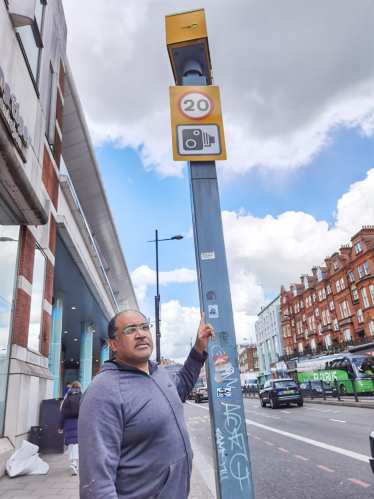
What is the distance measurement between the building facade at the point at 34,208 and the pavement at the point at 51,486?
54 centimetres

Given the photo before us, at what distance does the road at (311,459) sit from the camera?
5.42m

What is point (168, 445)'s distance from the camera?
6.31 ft

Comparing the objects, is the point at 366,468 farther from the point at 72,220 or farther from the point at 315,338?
the point at 315,338

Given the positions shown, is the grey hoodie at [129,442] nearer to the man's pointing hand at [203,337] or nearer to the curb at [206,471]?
the man's pointing hand at [203,337]

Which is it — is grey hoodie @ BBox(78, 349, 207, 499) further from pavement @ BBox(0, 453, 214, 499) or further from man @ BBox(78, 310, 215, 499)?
pavement @ BBox(0, 453, 214, 499)

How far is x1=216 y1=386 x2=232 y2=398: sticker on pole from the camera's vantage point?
2.99 meters

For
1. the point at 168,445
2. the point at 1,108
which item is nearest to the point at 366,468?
the point at 168,445

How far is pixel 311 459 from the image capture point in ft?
24.1

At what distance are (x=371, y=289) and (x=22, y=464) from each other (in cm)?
3921

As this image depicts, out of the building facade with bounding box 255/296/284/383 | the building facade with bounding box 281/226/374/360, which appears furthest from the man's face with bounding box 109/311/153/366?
the building facade with bounding box 255/296/284/383

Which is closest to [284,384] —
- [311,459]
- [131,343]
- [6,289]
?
[311,459]

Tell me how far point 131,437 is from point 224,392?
4.26 ft

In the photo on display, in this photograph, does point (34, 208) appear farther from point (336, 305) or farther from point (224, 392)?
point (336, 305)

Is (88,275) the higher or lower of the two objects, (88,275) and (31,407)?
the higher
